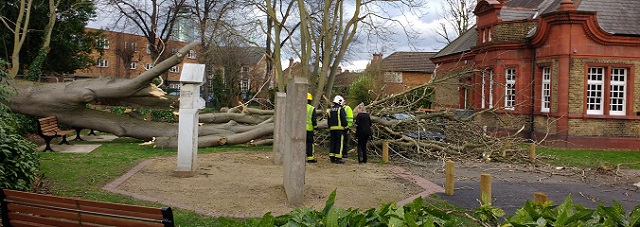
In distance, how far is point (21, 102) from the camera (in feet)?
52.7

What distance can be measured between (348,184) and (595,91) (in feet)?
49.2

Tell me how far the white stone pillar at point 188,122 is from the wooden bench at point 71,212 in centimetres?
529

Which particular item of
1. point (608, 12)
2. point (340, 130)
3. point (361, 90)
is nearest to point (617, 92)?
point (608, 12)

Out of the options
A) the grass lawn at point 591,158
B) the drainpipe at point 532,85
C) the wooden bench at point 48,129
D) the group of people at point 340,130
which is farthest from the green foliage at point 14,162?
the drainpipe at point 532,85

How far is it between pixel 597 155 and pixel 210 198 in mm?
14688

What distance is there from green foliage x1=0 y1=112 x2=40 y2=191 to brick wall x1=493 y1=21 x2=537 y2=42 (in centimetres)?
2011

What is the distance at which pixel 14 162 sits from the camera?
7.18m

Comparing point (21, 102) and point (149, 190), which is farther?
point (21, 102)

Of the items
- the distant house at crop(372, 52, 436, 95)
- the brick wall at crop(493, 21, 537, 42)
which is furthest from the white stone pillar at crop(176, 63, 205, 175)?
the distant house at crop(372, 52, 436, 95)

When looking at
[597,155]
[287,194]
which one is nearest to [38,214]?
[287,194]

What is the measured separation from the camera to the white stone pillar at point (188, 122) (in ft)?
34.6

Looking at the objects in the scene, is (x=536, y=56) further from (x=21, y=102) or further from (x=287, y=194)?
(x=21, y=102)

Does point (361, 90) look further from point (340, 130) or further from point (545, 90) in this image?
point (340, 130)

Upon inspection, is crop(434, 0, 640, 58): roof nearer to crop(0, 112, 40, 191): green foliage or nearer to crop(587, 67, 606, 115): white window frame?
crop(587, 67, 606, 115): white window frame
